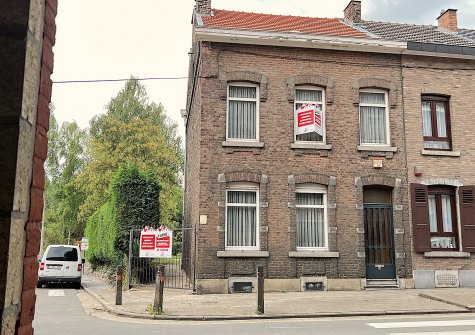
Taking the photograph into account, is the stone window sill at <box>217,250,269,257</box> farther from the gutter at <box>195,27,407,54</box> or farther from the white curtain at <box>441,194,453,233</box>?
the gutter at <box>195,27,407,54</box>

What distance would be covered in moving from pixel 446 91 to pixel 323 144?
5.36 m

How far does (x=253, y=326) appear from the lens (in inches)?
368

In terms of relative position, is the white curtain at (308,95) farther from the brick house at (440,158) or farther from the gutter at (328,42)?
the brick house at (440,158)

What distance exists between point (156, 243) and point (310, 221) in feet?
17.3

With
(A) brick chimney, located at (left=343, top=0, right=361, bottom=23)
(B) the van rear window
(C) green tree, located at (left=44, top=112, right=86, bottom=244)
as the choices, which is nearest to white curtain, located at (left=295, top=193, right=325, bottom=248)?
(B) the van rear window

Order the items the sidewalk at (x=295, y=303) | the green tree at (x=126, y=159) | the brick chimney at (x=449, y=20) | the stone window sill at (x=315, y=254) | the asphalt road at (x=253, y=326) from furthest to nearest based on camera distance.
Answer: the green tree at (x=126, y=159) < the brick chimney at (x=449, y=20) < the stone window sill at (x=315, y=254) < the sidewalk at (x=295, y=303) < the asphalt road at (x=253, y=326)

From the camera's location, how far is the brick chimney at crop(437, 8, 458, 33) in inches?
840

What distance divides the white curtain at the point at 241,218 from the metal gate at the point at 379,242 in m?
4.08

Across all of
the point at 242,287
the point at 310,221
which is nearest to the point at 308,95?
the point at 310,221

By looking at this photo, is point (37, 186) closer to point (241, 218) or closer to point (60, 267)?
point (241, 218)

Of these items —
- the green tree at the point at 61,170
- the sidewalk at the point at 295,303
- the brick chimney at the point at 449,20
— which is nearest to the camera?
the sidewalk at the point at 295,303

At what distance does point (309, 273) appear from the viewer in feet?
50.1

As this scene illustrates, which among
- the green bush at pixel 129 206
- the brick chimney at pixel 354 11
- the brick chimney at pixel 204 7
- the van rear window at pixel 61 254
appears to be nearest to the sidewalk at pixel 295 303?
the green bush at pixel 129 206

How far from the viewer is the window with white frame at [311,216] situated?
51.9 ft
